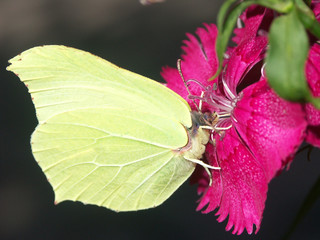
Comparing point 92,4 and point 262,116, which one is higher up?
point 262,116

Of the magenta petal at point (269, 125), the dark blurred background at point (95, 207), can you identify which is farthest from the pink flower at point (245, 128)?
the dark blurred background at point (95, 207)

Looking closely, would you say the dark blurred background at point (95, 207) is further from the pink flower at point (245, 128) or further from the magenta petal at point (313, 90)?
the magenta petal at point (313, 90)

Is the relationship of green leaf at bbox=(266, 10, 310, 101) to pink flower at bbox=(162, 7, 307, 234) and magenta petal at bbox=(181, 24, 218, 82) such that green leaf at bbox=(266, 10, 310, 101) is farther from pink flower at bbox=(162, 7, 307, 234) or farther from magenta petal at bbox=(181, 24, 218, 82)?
magenta petal at bbox=(181, 24, 218, 82)

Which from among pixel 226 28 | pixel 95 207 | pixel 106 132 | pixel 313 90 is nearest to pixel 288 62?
pixel 226 28

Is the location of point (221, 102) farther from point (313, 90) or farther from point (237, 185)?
point (313, 90)

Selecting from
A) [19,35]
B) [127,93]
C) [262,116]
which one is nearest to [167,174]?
[127,93]

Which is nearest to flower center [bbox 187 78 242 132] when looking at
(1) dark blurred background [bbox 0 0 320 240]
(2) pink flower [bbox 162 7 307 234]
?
(2) pink flower [bbox 162 7 307 234]

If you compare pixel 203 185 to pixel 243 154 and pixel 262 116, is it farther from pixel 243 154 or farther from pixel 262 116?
pixel 262 116
